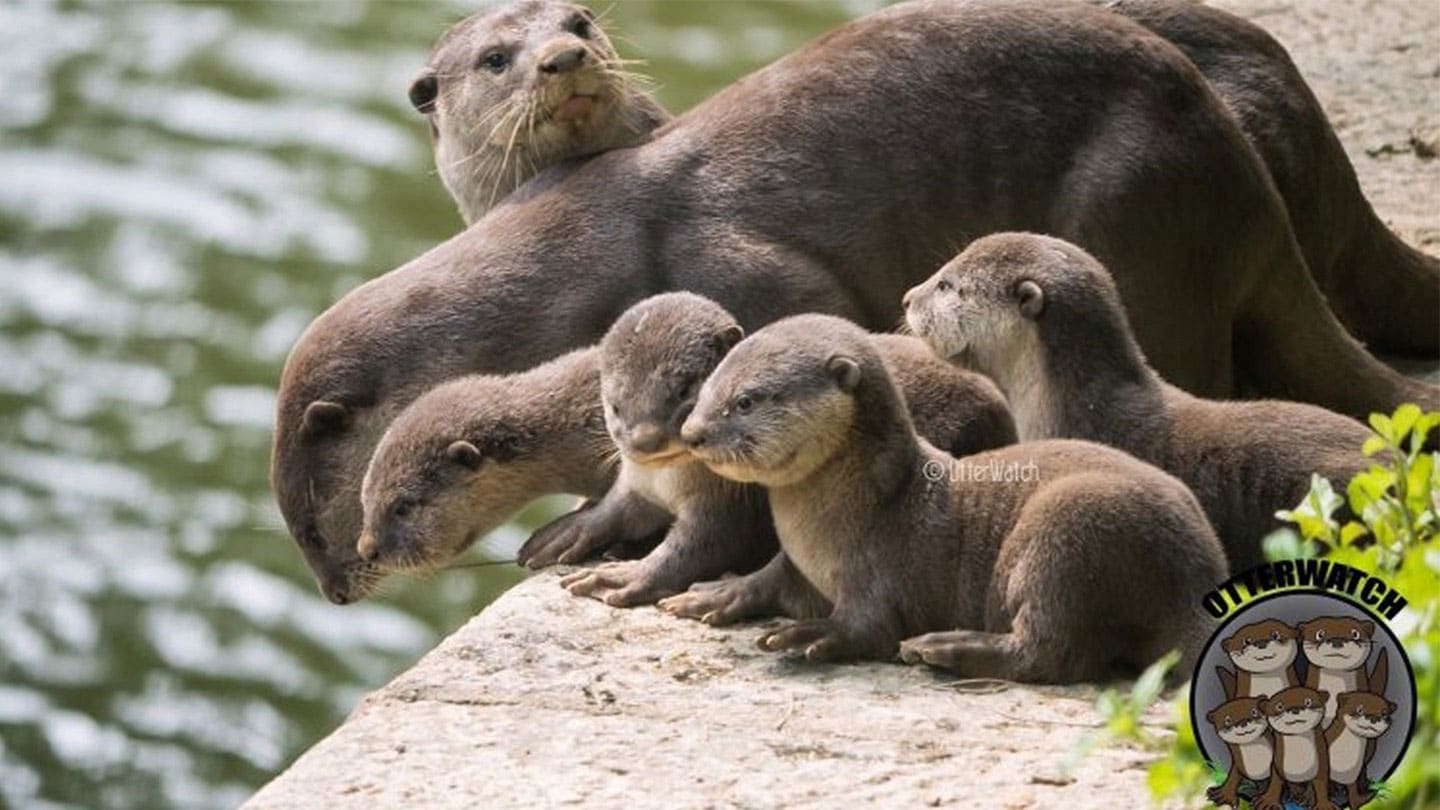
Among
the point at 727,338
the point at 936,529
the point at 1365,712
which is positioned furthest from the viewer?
the point at 727,338

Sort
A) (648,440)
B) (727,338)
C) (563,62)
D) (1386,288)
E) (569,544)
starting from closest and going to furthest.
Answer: (648,440) → (727,338) → (569,544) → (563,62) → (1386,288)

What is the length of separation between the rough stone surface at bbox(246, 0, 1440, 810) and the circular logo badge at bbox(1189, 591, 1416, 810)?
58cm

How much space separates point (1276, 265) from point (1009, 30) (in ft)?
2.28

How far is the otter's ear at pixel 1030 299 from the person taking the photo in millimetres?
4938

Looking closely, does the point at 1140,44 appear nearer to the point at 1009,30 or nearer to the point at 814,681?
the point at 1009,30

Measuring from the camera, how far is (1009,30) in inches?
228

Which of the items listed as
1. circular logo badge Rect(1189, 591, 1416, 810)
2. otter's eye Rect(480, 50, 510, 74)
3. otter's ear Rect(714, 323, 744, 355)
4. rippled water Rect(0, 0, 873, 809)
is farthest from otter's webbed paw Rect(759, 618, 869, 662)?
rippled water Rect(0, 0, 873, 809)

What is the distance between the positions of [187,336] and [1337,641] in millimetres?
7363

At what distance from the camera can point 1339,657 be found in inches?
130

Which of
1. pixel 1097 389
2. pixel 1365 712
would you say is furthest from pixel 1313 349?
pixel 1365 712

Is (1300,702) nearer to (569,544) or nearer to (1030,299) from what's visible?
(1030,299)

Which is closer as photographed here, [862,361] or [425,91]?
[862,361]

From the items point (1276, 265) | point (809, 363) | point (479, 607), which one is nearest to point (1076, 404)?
point (809, 363)

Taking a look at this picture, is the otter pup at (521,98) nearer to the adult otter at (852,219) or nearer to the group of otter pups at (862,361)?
the group of otter pups at (862,361)
